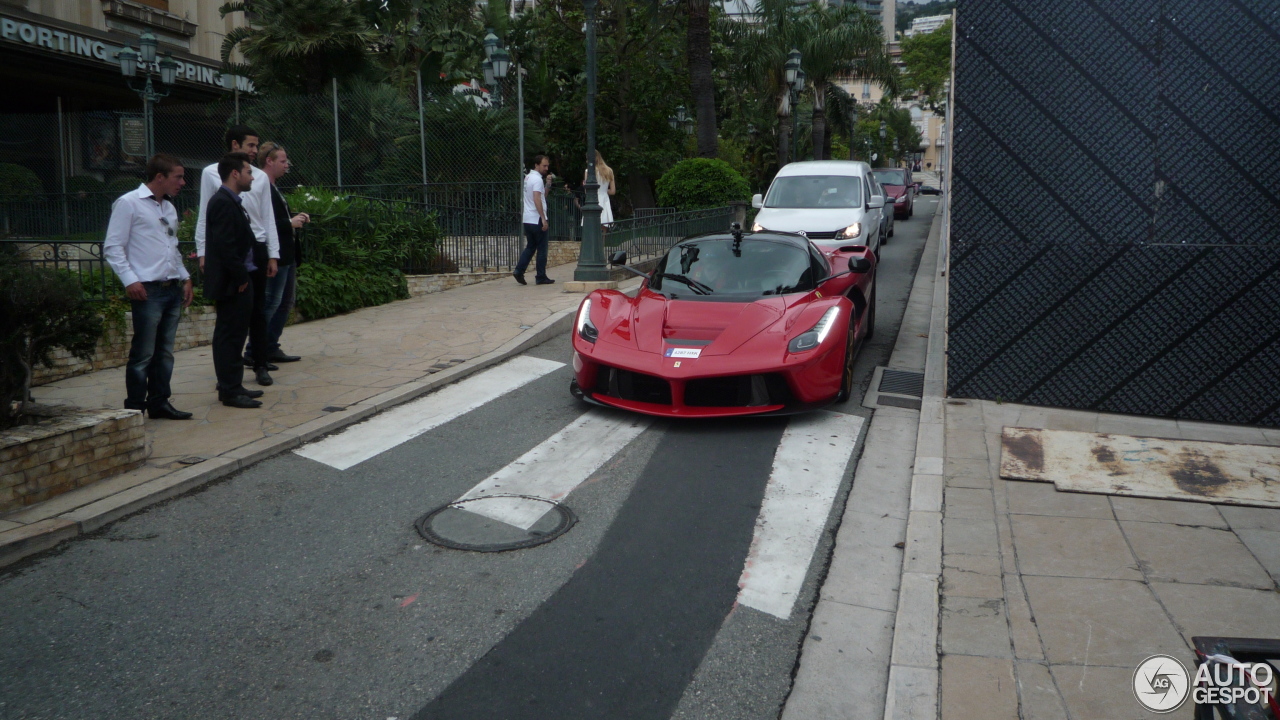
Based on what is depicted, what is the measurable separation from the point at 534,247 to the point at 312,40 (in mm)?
11086

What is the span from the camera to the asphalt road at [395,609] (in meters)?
3.40

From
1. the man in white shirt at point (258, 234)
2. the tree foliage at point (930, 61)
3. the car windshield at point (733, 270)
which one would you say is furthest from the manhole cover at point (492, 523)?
the tree foliage at point (930, 61)

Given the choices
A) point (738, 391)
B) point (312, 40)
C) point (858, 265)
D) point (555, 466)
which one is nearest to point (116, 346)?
point (555, 466)

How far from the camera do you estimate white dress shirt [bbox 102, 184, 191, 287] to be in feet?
19.8

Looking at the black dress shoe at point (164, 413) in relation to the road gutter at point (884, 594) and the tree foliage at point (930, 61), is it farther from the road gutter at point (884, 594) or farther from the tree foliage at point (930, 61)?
the tree foliage at point (930, 61)

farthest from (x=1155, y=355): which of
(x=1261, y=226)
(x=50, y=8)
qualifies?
(x=50, y=8)

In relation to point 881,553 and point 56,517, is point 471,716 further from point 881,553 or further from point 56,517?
point 56,517

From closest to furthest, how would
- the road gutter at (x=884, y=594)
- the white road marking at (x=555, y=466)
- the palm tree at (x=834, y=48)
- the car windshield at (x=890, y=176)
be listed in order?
the road gutter at (x=884, y=594) < the white road marking at (x=555, y=466) < the car windshield at (x=890, y=176) < the palm tree at (x=834, y=48)

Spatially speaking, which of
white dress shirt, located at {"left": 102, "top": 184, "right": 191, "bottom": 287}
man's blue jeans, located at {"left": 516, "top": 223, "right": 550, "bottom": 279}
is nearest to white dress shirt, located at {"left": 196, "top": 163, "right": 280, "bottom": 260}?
white dress shirt, located at {"left": 102, "top": 184, "right": 191, "bottom": 287}

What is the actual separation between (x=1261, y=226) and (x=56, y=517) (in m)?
7.52

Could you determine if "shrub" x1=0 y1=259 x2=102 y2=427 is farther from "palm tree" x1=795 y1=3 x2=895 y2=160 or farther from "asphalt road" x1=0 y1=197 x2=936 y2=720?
"palm tree" x1=795 y1=3 x2=895 y2=160

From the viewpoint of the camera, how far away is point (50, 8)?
76.9ft

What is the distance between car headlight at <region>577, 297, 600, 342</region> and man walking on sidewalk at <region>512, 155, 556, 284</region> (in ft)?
17.0

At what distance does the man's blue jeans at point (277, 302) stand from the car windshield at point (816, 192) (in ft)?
29.1
